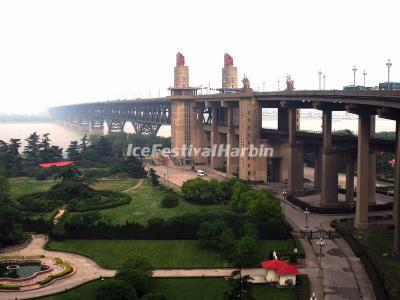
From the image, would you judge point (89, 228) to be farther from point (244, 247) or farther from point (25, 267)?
point (244, 247)

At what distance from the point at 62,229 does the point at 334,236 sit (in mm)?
22335

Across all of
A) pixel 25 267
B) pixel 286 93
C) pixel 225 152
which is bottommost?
pixel 25 267

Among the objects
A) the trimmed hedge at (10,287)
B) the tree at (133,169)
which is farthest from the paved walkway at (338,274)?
the tree at (133,169)

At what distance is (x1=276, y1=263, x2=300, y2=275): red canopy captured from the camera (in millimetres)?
33203

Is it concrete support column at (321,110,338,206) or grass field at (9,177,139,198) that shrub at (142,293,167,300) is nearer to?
concrete support column at (321,110,338,206)

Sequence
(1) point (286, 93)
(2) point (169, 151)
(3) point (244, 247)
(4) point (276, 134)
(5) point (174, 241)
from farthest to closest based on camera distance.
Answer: (2) point (169, 151), (4) point (276, 134), (1) point (286, 93), (5) point (174, 241), (3) point (244, 247)

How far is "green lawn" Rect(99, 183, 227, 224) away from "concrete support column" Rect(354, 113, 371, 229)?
13.7 meters

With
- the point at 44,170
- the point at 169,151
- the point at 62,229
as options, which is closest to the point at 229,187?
the point at 62,229

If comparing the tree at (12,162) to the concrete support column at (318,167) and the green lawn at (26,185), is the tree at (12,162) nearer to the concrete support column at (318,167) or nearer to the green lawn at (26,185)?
the green lawn at (26,185)

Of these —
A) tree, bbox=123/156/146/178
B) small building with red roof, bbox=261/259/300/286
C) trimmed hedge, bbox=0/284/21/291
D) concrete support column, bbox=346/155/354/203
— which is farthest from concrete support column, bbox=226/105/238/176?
trimmed hedge, bbox=0/284/21/291

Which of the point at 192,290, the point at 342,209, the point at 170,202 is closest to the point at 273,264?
the point at 192,290

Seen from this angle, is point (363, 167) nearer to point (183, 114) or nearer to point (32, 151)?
point (183, 114)

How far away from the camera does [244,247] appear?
120 feet

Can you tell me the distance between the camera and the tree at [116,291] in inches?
1140
